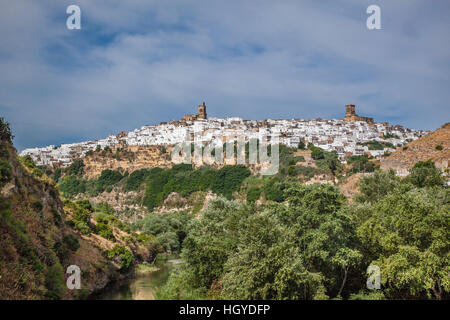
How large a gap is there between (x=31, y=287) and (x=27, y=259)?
1914 mm

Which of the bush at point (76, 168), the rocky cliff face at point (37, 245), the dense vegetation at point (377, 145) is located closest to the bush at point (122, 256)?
the rocky cliff face at point (37, 245)

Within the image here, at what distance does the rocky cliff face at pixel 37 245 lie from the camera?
21016mm

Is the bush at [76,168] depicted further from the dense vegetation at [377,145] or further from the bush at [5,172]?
the bush at [5,172]

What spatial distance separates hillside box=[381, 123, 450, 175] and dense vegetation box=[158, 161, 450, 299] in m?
33.2

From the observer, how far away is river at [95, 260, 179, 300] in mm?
29125

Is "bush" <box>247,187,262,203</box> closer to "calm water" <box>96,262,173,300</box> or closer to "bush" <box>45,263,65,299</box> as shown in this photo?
"calm water" <box>96,262,173,300</box>

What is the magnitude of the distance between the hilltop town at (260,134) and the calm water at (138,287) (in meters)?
67.9

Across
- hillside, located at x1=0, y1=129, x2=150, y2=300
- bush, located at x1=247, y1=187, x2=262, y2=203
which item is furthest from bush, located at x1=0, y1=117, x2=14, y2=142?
bush, located at x1=247, y1=187, x2=262, y2=203

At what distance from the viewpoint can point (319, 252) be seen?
21016mm

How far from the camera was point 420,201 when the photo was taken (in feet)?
70.1

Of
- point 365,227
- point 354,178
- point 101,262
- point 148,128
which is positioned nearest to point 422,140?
point 354,178

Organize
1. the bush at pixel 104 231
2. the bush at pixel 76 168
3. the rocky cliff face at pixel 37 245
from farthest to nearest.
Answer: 1. the bush at pixel 76 168
2. the bush at pixel 104 231
3. the rocky cliff face at pixel 37 245
